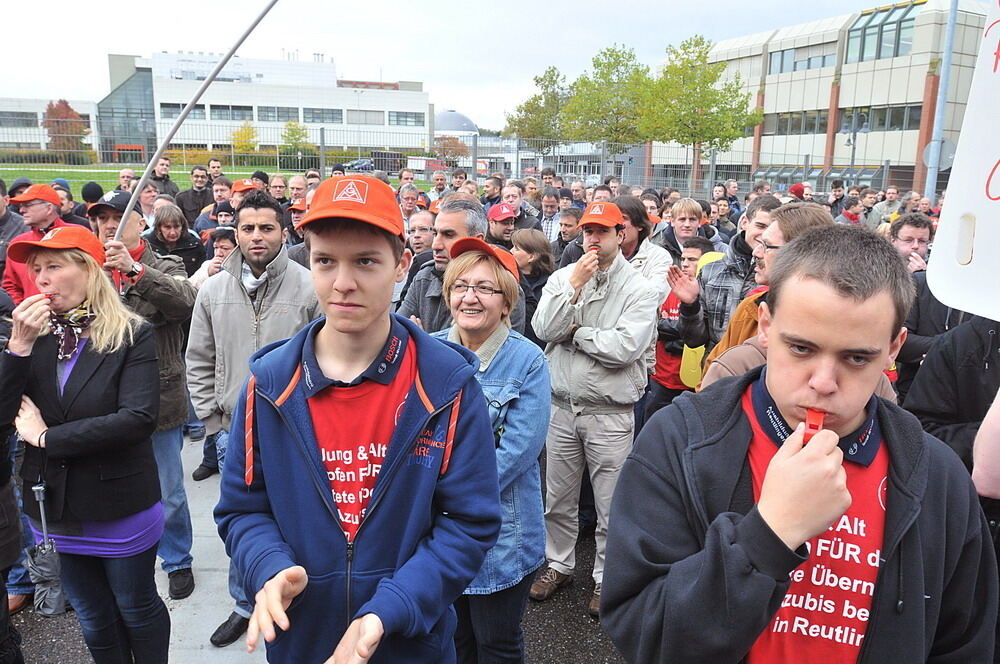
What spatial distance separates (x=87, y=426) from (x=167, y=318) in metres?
1.65

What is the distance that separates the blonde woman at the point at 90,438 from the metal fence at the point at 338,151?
1081 centimetres

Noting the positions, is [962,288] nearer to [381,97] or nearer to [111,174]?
[111,174]

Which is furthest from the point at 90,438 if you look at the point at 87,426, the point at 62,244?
the point at 62,244

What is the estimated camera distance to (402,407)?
1.90 m

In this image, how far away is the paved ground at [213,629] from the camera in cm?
376

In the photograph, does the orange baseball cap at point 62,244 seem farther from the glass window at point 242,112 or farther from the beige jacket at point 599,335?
the glass window at point 242,112

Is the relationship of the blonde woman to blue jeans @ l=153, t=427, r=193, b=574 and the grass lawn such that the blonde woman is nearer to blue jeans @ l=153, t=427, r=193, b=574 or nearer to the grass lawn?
blue jeans @ l=153, t=427, r=193, b=574

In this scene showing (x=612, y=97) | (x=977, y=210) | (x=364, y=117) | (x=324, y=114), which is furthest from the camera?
(x=364, y=117)

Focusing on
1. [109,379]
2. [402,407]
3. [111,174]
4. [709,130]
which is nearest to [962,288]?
[402,407]

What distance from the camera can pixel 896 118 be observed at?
39594mm

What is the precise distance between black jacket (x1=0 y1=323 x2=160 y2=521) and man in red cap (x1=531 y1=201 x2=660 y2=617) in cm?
218

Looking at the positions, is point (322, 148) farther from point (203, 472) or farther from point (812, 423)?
point (812, 423)

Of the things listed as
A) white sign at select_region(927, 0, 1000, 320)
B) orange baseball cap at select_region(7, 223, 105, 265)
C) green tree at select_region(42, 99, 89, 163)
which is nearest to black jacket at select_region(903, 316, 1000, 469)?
white sign at select_region(927, 0, 1000, 320)

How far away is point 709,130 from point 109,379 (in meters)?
31.8
